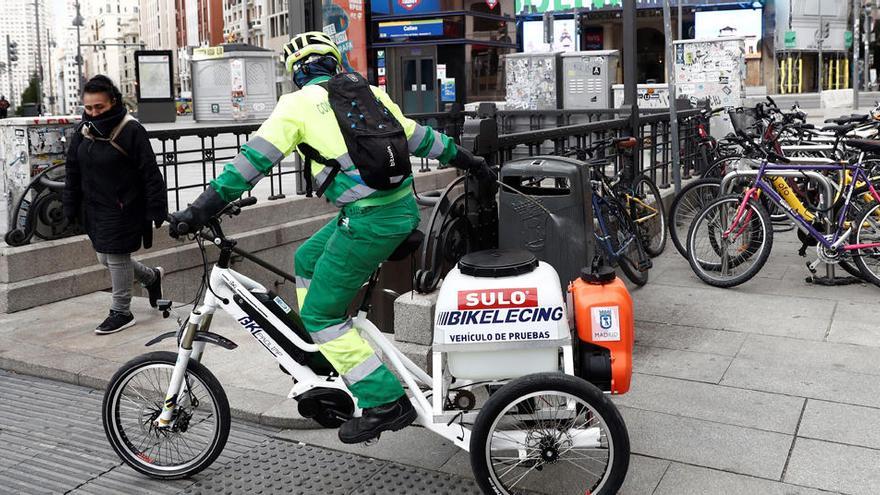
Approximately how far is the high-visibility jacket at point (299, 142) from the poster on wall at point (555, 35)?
47956mm

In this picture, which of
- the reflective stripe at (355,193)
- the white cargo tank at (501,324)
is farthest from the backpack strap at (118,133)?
the white cargo tank at (501,324)

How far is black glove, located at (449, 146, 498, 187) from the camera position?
453cm

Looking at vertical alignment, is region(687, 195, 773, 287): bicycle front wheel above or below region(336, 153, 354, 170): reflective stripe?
below

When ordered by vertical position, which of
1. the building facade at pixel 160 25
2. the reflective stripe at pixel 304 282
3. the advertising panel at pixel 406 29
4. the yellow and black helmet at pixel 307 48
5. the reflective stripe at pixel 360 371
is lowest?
the reflective stripe at pixel 360 371

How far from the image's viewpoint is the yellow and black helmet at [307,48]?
4.09 m

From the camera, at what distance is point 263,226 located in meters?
10.1

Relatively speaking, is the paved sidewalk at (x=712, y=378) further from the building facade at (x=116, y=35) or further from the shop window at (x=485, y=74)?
the building facade at (x=116, y=35)

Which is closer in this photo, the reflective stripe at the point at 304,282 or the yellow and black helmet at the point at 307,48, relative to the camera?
the yellow and black helmet at the point at 307,48

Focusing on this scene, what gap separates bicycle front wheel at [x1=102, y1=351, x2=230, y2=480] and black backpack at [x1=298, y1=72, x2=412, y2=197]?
1.03 meters

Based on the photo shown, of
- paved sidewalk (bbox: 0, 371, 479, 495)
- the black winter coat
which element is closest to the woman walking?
the black winter coat

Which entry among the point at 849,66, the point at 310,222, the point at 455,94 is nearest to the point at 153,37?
the point at 849,66

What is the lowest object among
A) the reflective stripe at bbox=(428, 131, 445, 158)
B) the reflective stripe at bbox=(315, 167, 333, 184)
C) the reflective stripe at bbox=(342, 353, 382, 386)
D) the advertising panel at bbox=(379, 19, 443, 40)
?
the reflective stripe at bbox=(342, 353, 382, 386)

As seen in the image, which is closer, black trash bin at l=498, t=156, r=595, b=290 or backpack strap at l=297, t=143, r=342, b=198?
backpack strap at l=297, t=143, r=342, b=198

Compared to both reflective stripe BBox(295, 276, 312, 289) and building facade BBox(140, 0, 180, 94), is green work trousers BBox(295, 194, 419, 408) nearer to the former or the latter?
reflective stripe BBox(295, 276, 312, 289)
